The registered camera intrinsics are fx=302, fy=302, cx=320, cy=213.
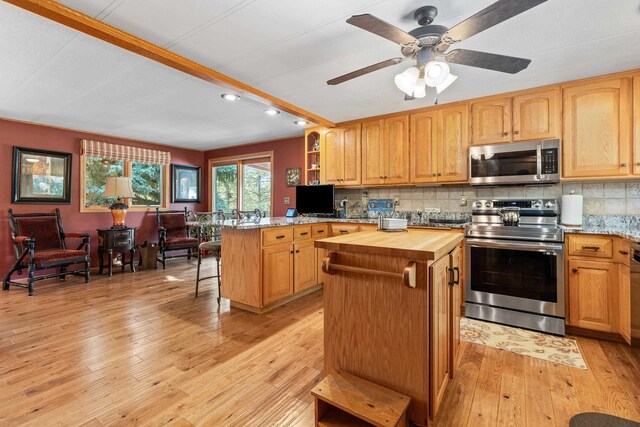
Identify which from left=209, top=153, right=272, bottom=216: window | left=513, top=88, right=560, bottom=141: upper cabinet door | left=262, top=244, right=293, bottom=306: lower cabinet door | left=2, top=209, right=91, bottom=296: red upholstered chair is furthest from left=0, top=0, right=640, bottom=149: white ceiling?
left=209, top=153, right=272, bottom=216: window

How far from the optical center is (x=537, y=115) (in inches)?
117

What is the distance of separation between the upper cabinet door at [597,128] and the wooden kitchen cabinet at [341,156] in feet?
7.22

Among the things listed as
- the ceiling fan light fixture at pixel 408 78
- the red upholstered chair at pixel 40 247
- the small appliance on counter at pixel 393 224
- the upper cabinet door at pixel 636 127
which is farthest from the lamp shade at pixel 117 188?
the upper cabinet door at pixel 636 127

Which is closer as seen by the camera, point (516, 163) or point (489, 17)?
point (489, 17)

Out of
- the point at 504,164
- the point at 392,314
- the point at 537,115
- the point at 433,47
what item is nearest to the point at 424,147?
the point at 504,164

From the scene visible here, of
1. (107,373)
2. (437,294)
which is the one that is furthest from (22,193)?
(437,294)

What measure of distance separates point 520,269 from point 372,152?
2.13m

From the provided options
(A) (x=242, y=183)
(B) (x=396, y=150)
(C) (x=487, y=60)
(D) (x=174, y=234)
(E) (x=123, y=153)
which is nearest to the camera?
(C) (x=487, y=60)

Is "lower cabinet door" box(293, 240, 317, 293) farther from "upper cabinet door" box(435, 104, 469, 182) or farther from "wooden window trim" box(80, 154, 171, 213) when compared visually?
"wooden window trim" box(80, 154, 171, 213)

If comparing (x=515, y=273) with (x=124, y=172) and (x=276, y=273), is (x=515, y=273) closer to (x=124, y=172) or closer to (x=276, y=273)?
(x=276, y=273)

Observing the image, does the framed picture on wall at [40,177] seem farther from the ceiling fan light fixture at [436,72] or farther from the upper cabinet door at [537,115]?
the upper cabinet door at [537,115]

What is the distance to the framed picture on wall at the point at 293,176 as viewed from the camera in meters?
5.21

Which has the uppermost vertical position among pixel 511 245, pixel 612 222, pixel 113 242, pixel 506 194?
pixel 506 194

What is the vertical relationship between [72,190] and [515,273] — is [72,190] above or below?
above
